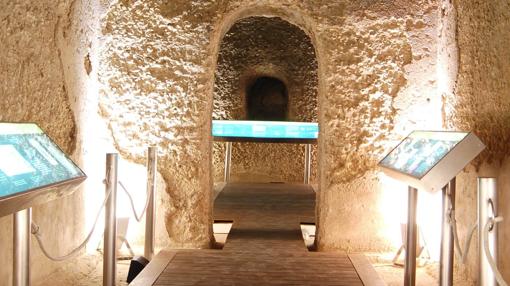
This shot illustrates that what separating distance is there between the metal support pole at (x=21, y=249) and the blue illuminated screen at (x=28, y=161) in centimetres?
11

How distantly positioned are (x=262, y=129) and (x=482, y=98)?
4.39 metres

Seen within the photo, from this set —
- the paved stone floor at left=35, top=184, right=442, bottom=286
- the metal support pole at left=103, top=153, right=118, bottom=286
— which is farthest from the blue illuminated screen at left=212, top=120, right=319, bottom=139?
the metal support pole at left=103, top=153, right=118, bottom=286

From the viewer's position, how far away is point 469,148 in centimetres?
275

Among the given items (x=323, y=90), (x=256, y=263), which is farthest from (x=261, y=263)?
(x=323, y=90)

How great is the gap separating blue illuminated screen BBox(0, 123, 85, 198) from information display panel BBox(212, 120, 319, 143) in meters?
4.99

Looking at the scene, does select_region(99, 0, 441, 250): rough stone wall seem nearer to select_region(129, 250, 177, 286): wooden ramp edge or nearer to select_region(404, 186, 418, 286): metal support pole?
select_region(129, 250, 177, 286): wooden ramp edge

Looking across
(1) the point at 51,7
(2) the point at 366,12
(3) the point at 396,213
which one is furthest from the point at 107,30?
(3) the point at 396,213

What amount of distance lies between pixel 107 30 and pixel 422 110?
2.75 m

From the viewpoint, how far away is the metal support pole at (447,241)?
2.69 m

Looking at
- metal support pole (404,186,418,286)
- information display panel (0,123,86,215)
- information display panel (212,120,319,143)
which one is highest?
information display panel (212,120,319,143)

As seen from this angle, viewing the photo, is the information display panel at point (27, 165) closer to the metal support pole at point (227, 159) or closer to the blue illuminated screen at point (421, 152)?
the blue illuminated screen at point (421, 152)

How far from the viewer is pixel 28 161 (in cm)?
227

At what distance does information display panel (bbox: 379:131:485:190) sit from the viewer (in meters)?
2.73

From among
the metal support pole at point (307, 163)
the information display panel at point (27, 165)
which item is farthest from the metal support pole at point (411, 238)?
the metal support pole at point (307, 163)
